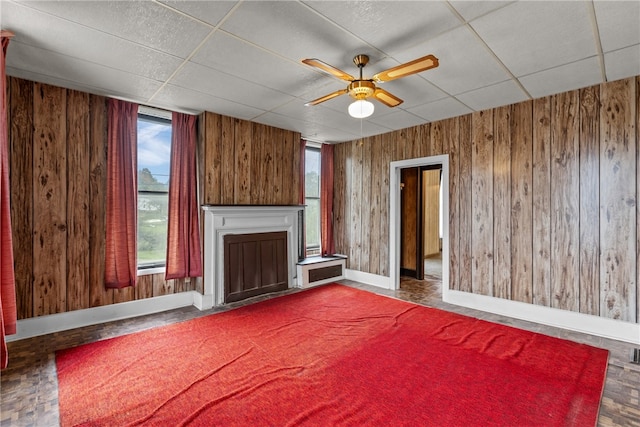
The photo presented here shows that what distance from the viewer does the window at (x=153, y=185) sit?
12.4ft

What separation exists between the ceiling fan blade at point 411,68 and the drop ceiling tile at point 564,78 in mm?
1513

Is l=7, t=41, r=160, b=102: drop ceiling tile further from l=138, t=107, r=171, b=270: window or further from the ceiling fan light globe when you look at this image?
the ceiling fan light globe

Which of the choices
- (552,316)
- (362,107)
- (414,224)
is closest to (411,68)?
(362,107)

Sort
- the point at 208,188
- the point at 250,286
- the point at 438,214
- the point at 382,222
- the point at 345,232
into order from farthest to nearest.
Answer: the point at 438,214 < the point at 345,232 < the point at 382,222 < the point at 250,286 < the point at 208,188

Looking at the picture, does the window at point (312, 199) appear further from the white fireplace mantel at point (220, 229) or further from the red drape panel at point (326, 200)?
the white fireplace mantel at point (220, 229)

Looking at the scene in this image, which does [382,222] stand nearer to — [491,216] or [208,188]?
[491,216]

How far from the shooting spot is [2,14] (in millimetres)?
1939

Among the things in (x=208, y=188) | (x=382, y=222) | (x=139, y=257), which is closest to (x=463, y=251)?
(x=382, y=222)

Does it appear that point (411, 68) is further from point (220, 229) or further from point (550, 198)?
point (220, 229)

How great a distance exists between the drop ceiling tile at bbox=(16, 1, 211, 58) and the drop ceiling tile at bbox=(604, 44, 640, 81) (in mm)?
3263

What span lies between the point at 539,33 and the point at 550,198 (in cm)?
193

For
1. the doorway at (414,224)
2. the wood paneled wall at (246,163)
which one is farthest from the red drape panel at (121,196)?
the doorway at (414,224)

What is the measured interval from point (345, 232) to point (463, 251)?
2243 mm

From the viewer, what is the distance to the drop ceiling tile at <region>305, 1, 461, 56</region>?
186 centimetres
